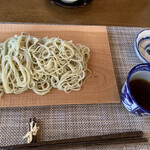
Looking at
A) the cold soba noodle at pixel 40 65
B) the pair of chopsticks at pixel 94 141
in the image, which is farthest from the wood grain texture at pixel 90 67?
the pair of chopsticks at pixel 94 141

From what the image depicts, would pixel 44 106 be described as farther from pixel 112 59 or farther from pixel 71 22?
pixel 71 22

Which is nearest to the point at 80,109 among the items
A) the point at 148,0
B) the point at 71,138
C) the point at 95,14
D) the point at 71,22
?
the point at 71,138

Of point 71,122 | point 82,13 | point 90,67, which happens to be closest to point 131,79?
point 90,67

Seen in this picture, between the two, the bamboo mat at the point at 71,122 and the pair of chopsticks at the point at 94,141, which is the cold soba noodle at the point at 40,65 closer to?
the bamboo mat at the point at 71,122

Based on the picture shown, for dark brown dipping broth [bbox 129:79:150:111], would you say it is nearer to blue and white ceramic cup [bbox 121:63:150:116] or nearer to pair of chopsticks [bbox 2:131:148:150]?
blue and white ceramic cup [bbox 121:63:150:116]

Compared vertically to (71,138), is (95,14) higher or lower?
higher
